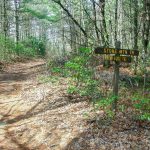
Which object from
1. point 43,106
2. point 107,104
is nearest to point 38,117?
point 43,106

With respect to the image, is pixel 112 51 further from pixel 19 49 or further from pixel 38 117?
pixel 19 49

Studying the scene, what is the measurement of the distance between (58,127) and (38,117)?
1.40 m

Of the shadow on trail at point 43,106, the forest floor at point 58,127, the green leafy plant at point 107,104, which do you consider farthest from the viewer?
the shadow on trail at point 43,106

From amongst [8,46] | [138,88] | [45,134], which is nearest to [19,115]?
[45,134]

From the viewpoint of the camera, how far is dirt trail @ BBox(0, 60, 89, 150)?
7.94 m

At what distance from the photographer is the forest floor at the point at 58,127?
24.3 feet

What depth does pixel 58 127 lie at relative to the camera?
864cm

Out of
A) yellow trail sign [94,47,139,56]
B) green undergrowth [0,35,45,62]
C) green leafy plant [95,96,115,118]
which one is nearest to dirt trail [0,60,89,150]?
green leafy plant [95,96,115,118]

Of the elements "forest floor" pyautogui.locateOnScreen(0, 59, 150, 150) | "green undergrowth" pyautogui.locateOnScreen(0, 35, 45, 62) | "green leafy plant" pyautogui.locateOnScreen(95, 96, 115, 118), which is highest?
"green undergrowth" pyautogui.locateOnScreen(0, 35, 45, 62)

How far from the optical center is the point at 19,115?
1055cm

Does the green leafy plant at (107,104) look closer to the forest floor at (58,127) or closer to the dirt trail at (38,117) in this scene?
the forest floor at (58,127)

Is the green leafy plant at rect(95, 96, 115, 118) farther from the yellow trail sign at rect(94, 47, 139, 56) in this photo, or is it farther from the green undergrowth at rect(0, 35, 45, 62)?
the green undergrowth at rect(0, 35, 45, 62)

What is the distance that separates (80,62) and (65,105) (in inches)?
64.7

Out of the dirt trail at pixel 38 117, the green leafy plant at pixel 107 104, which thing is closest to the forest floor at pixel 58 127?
the dirt trail at pixel 38 117
